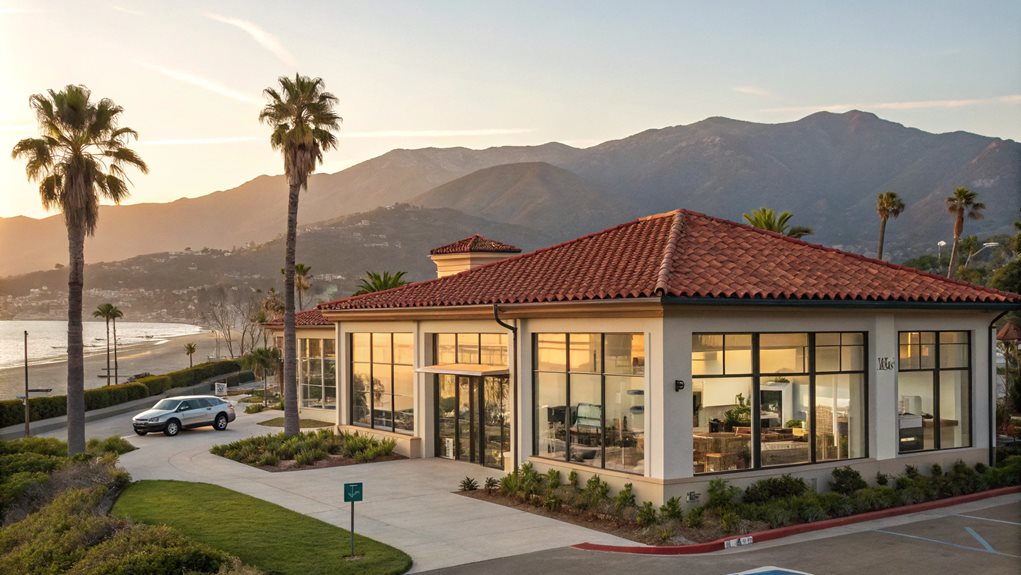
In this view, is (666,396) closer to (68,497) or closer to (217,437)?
(68,497)

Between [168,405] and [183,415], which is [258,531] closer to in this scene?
[183,415]

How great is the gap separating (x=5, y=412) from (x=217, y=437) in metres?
12.6

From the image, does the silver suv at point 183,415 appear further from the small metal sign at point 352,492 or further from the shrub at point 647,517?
the shrub at point 647,517

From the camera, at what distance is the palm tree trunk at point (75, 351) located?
92.1 feet

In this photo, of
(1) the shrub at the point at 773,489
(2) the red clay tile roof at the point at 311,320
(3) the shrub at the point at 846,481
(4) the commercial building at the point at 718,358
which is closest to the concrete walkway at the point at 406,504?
(4) the commercial building at the point at 718,358

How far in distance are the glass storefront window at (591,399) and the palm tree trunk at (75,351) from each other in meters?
15.6

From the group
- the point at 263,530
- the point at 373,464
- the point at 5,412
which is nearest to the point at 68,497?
the point at 263,530

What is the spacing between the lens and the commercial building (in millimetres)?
17891

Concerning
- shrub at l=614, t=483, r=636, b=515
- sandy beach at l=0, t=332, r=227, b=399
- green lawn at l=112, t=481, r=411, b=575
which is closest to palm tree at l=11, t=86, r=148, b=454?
green lawn at l=112, t=481, r=411, b=575

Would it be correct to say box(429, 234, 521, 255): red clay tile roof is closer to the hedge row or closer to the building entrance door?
the building entrance door

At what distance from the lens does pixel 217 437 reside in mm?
34719

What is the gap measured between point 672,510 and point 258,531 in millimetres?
7647

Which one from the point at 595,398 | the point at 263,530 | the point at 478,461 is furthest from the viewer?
the point at 478,461

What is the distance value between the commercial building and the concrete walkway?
1.79 meters
